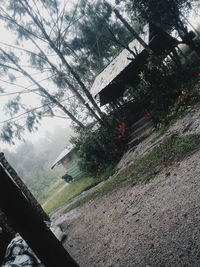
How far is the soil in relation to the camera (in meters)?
3.28

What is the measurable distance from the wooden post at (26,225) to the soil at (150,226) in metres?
2.01

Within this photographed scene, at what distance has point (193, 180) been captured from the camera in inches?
173

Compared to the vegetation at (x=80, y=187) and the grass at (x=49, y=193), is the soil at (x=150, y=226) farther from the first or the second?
the grass at (x=49, y=193)

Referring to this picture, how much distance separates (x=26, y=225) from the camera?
169cm

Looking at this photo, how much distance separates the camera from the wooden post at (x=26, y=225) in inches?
65.8

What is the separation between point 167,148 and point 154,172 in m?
1.20

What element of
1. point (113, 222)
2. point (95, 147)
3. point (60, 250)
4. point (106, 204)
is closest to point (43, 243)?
point (60, 250)

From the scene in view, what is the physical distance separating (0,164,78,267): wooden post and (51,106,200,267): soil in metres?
2.01

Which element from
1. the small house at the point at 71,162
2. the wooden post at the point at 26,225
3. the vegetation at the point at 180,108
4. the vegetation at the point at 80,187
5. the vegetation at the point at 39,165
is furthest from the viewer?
the vegetation at the point at 39,165

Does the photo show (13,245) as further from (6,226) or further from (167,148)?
(167,148)

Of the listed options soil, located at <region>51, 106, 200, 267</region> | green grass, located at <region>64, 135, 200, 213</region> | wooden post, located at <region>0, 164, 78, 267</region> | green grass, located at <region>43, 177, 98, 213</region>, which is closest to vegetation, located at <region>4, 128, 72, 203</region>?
green grass, located at <region>43, 177, 98, 213</region>

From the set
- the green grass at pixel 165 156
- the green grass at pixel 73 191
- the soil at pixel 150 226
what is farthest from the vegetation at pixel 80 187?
the soil at pixel 150 226

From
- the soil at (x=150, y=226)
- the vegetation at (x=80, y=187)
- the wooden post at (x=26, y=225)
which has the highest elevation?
the wooden post at (x=26, y=225)

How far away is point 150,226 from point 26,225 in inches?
119
